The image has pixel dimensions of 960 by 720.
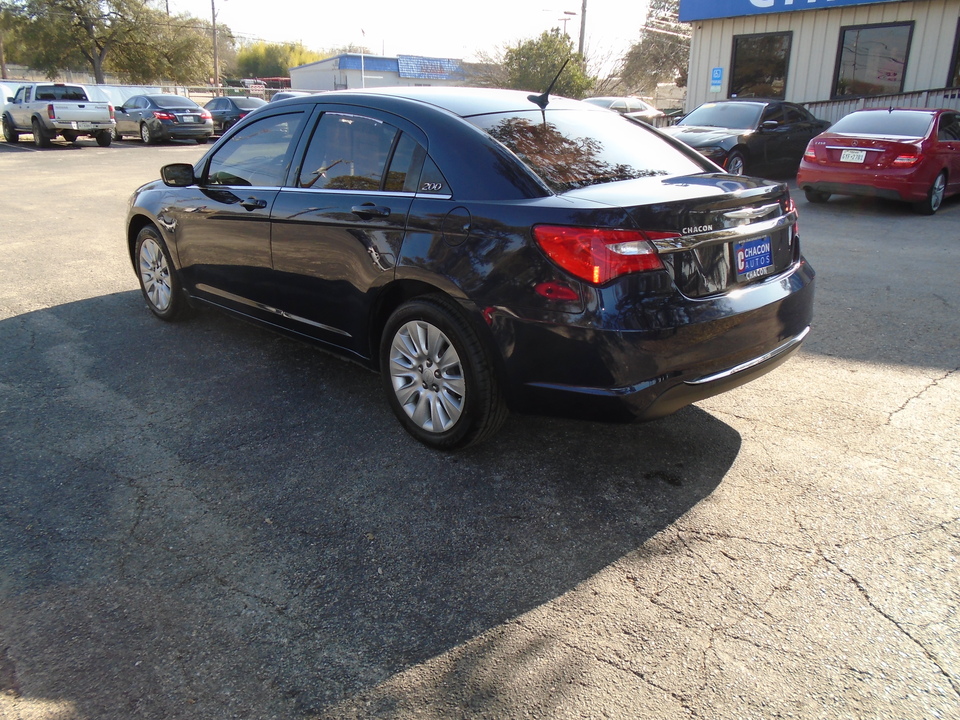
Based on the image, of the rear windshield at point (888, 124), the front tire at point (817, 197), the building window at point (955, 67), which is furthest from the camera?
the building window at point (955, 67)

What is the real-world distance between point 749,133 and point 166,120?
1800cm

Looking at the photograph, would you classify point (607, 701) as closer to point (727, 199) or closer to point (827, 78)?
point (727, 199)

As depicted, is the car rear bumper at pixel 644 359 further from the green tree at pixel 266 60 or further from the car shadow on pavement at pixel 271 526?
the green tree at pixel 266 60

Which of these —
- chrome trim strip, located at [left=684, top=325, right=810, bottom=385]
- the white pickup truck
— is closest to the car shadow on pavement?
chrome trim strip, located at [left=684, top=325, right=810, bottom=385]

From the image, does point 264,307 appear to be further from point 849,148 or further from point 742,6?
point 742,6

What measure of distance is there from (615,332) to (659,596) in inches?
38.7

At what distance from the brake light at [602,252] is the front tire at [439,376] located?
600 mm

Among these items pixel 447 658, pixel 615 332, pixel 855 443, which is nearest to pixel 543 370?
pixel 615 332

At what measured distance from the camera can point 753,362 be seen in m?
3.37

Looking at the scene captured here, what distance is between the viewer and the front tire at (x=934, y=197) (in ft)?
34.0

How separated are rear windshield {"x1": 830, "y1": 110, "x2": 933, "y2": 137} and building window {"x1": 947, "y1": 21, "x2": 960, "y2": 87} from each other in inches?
267

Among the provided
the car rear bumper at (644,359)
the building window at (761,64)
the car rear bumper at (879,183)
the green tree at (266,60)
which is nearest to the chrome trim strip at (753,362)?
the car rear bumper at (644,359)

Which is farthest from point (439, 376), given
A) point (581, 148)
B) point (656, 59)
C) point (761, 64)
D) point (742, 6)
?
point (656, 59)

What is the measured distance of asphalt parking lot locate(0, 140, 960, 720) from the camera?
2.32 m
